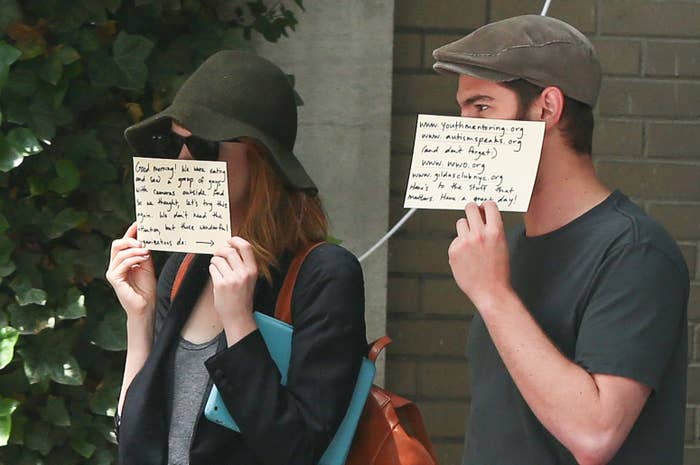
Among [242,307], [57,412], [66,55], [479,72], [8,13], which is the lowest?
[57,412]

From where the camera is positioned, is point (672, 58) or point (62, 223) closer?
point (62, 223)

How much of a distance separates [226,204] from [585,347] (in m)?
0.77

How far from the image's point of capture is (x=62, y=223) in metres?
3.38

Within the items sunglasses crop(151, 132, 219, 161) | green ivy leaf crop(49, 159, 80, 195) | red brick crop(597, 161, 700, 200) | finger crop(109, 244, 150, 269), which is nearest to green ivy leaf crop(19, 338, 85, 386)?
green ivy leaf crop(49, 159, 80, 195)

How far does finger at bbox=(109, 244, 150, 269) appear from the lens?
8.58 ft

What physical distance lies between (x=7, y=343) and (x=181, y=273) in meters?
0.85

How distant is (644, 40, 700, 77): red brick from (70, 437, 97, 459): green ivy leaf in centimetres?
232

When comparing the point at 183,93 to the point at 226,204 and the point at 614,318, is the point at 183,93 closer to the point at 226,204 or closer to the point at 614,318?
the point at 226,204

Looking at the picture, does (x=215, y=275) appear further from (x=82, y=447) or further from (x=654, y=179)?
(x=654, y=179)

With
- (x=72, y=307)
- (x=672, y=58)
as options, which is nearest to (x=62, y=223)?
(x=72, y=307)

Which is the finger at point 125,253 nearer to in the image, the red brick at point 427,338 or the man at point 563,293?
the man at point 563,293

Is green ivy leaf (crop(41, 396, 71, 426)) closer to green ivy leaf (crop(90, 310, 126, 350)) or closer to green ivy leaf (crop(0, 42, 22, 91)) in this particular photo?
green ivy leaf (crop(90, 310, 126, 350))

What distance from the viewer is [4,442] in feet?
10.9

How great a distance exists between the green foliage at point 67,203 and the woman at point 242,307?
770 millimetres
